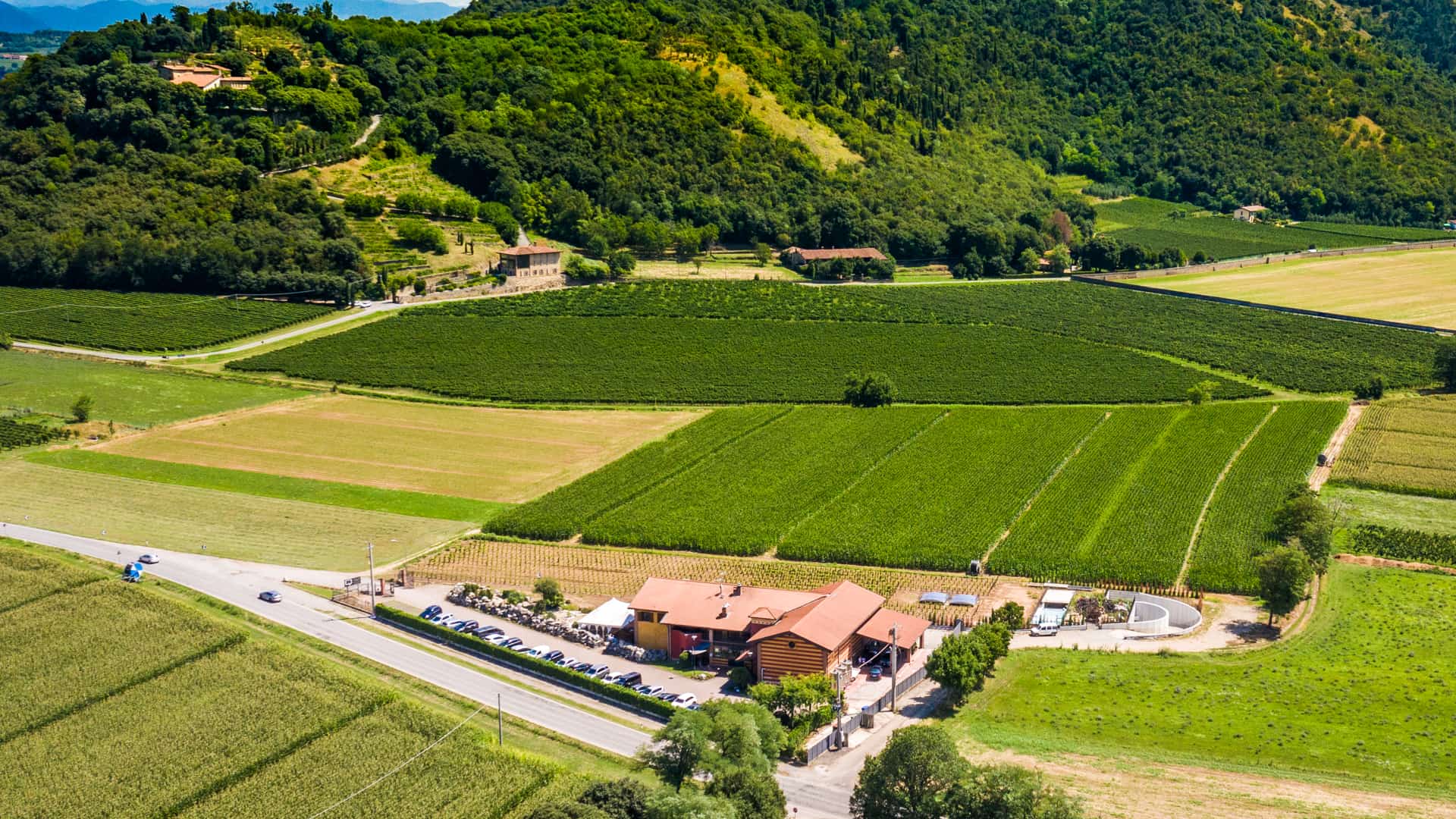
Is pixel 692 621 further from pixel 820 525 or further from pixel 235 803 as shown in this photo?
pixel 235 803

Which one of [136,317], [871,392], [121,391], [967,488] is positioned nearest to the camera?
[967,488]

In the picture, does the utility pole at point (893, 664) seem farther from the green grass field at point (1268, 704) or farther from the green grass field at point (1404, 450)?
the green grass field at point (1404, 450)

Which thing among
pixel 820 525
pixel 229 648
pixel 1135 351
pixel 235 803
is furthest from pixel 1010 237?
pixel 235 803

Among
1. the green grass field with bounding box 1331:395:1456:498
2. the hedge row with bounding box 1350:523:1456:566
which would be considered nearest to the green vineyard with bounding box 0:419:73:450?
the hedge row with bounding box 1350:523:1456:566

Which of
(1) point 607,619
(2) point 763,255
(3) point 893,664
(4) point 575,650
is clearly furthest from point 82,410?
(2) point 763,255

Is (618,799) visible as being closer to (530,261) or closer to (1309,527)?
(1309,527)

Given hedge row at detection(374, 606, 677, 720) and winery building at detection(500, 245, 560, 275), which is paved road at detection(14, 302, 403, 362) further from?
hedge row at detection(374, 606, 677, 720)
